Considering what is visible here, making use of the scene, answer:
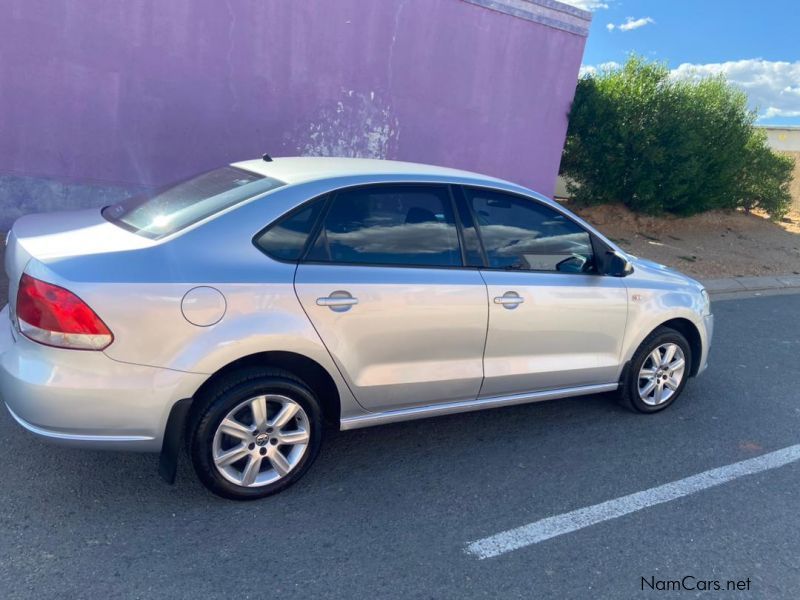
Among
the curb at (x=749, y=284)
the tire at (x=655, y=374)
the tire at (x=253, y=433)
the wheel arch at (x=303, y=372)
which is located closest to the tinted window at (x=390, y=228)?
the wheel arch at (x=303, y=372)

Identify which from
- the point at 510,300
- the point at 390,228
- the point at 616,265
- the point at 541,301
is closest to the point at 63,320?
the point at 390,228

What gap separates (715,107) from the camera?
12.0m

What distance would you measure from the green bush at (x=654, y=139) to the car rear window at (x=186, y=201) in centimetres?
945

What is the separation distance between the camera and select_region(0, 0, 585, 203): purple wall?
731 centimetres

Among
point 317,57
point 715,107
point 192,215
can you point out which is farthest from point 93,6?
point 715,107

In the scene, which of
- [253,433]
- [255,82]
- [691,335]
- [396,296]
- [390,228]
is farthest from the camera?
[255,82]

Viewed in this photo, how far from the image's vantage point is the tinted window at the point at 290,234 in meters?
3.04

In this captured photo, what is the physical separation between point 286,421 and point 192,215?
114 cm

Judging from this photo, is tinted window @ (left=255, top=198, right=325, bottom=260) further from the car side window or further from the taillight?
the car side window

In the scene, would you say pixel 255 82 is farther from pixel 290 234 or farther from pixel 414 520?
pixel 414 520

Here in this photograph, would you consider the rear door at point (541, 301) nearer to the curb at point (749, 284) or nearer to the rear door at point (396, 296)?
the rear door at point (396, 296)

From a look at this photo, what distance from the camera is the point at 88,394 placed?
2670 millimetres

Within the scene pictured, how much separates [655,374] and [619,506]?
1.44m

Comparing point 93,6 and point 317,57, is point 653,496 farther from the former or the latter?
point 93,6
